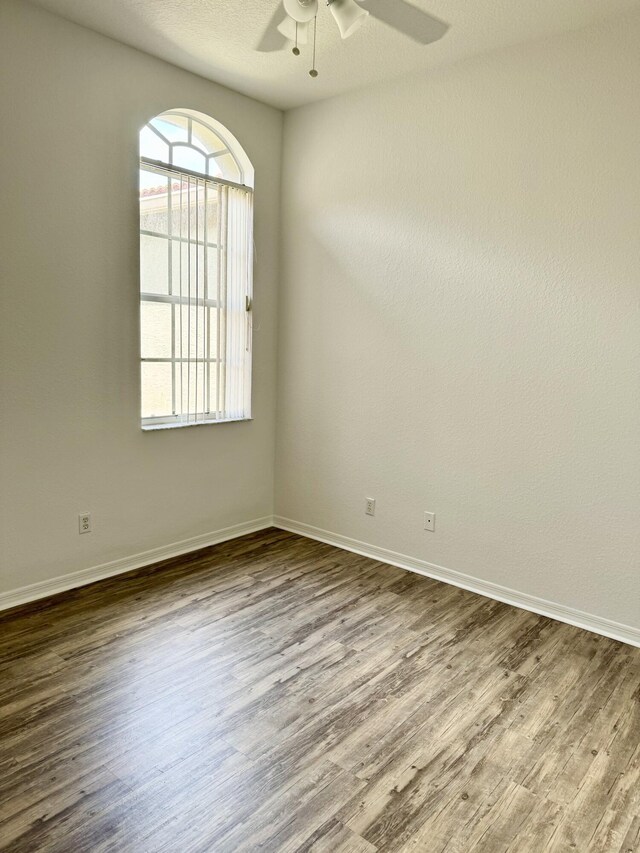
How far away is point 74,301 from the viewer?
3.08m

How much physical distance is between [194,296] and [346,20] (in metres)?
1.78

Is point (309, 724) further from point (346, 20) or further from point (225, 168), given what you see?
point (225, 168)

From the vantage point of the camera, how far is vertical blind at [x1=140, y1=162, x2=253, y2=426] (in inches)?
137

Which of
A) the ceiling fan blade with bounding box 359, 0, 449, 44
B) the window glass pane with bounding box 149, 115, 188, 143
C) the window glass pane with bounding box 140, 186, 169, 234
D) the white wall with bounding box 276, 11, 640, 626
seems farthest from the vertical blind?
the ceiling fan blade with bounding box 359, 0, 449, 44

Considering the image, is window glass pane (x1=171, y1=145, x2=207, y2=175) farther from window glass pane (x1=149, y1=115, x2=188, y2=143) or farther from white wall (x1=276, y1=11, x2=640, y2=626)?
white wall (x1=276, y1=11, x2=640, y2=626)

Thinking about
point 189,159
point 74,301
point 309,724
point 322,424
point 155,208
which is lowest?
point 309,724

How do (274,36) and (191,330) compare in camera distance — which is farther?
(191,330)

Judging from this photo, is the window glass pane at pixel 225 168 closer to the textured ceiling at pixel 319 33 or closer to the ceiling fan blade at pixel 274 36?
the textured ceiling at pixel 319 33

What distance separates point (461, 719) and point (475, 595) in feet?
3.73

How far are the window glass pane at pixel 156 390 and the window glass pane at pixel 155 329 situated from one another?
8 cm

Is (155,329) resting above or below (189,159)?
below

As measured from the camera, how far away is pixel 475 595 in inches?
129

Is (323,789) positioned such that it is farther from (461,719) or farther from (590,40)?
(590,40)

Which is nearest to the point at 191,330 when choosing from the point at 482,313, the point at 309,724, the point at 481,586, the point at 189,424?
the point at 189,424
